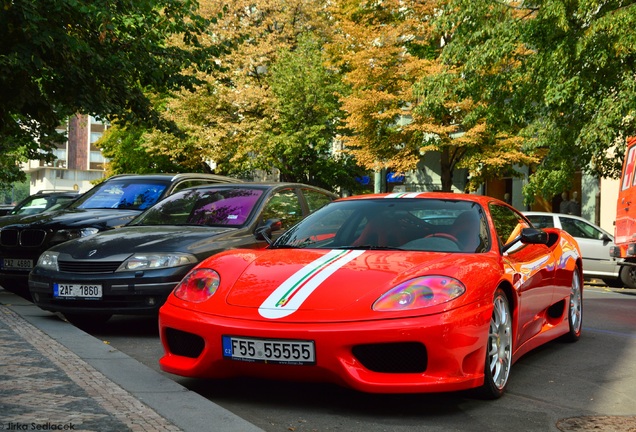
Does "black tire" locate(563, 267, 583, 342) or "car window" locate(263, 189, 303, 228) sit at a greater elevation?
"car window" locate(263, 189, 303, 228)

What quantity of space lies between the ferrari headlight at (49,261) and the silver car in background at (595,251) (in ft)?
38.1

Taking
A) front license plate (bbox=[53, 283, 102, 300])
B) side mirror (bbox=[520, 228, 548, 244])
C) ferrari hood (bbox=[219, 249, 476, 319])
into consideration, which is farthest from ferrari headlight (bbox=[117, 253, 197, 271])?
side mirror (bbox=[520, 228, 548, 244])

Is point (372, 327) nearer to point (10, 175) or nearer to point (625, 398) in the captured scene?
point (625, 398)

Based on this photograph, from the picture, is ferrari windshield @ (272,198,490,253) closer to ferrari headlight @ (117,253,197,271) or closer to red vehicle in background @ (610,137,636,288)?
ferrari headlight @ (117,253,197,271)

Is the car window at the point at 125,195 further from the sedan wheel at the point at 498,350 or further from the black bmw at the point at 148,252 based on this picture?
the sedan wheel at the point at 498,350

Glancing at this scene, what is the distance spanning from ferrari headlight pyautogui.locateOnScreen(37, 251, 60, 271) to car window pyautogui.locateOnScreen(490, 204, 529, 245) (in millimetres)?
4168

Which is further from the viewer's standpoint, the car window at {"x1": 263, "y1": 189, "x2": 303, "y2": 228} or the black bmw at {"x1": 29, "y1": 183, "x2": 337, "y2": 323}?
the car window at {"x1": 263, "y1": 189, "x2": 303, "y2": 228}

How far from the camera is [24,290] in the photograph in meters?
12.0

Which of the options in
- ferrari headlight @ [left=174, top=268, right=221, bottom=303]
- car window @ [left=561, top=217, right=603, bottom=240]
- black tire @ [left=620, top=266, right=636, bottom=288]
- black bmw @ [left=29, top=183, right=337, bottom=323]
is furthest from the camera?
car window @ [left=561, top=217, right=603, bottom=240]

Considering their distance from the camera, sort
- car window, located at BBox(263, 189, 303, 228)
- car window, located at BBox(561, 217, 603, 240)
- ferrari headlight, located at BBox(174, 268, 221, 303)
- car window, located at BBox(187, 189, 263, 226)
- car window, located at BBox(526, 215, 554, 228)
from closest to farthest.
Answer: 1. ferrari headlight, located at BBox(174, 268, 221, 303)
2. car window, located at BBox(187, 189, 263, 226)
3. car window, located at BBox(263, 189, 303, 228)
4. car window, located at BBox(561, 217, 603, 240)
5. car window, located at BBox(526, 215, 554, 228)

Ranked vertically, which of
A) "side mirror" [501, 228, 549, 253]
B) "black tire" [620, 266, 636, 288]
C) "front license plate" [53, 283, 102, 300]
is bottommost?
"black tire" [620, 266, 636, 288]

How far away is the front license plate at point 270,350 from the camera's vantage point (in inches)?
197

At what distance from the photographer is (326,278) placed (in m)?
5.48

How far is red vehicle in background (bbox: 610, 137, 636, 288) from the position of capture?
14.3m
